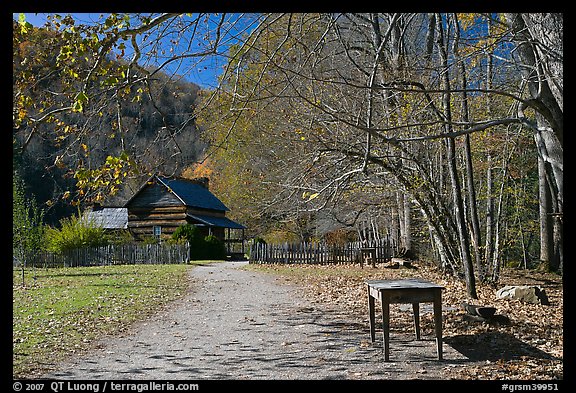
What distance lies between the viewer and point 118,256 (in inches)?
1303

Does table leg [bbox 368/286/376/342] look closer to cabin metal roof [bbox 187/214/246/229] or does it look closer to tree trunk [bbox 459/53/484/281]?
tree trunk [bbox 459/53/484/281]

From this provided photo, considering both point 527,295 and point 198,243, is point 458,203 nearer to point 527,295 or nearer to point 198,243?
point 527,295

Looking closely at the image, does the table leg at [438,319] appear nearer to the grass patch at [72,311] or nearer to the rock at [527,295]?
the grass patch at [72,311]

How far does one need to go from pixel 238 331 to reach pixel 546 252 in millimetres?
15499

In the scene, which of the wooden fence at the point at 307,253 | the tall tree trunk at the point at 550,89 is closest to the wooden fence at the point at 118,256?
the wooden fence at the point at 307,253

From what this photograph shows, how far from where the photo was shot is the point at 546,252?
836 inches

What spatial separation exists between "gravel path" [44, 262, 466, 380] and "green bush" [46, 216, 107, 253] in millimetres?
22038

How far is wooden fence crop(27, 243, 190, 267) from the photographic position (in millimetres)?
31875

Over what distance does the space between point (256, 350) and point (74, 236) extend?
2696 cm

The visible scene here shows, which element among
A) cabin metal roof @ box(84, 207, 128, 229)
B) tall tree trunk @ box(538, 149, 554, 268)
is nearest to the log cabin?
cabin metal roof @ box(84, 207, 128, 229)

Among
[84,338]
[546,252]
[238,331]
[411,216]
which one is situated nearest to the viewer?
[84,338]
